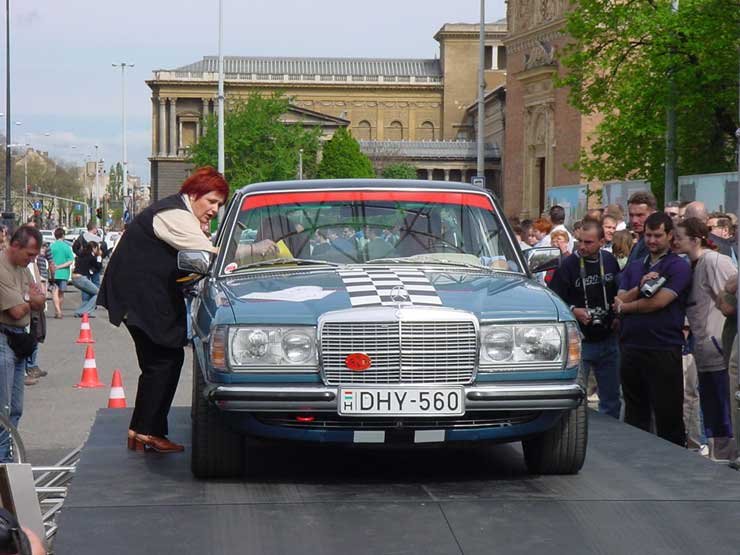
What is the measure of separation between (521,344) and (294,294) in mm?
1094

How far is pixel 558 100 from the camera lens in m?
75.8

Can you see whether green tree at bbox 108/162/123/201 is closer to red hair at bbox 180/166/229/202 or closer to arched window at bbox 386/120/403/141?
arched window at bbox 386/120/403/141

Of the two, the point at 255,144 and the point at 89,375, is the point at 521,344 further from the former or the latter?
the point at 255,144

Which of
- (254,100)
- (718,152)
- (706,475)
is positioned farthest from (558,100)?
(706,475)

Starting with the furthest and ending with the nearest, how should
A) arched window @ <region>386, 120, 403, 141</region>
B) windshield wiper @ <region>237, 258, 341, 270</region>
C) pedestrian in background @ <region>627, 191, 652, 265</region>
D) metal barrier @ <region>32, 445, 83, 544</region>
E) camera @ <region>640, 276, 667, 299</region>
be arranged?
arched window @ <region>386, 120, 403, 141</region>, pedestrian in background @ <region>627, 191, 652, 265</region>, camera @ <region>640, 276, 667, 299</region>, windshield wiper @ <region>237, 258, 341, 270</region>, metal barrier @ <region>32, 445, 83, 544</region>

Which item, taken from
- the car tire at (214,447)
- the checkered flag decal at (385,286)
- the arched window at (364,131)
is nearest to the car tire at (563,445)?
the checkered flag decal at (385,286)

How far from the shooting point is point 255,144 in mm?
81688

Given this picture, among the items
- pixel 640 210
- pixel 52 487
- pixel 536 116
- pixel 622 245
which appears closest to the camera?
pixel 52 487

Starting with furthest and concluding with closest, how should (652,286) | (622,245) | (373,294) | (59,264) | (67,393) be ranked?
1. (59,264)
2. (67,393)
3. (622,245)
4. (652,286)
5. (373,294)

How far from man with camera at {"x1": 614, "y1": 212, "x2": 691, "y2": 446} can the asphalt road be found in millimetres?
3570

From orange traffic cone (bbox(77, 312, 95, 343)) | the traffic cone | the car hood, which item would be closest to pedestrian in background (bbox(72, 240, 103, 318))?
orange traffic cone (bbox(77, 312, 95, 343))

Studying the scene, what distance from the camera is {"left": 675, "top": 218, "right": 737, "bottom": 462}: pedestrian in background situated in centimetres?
934

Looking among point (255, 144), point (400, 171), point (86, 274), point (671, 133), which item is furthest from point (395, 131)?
point (86, 274)

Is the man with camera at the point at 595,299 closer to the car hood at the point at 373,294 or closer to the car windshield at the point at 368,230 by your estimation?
the car windshield at the point at 368,230
